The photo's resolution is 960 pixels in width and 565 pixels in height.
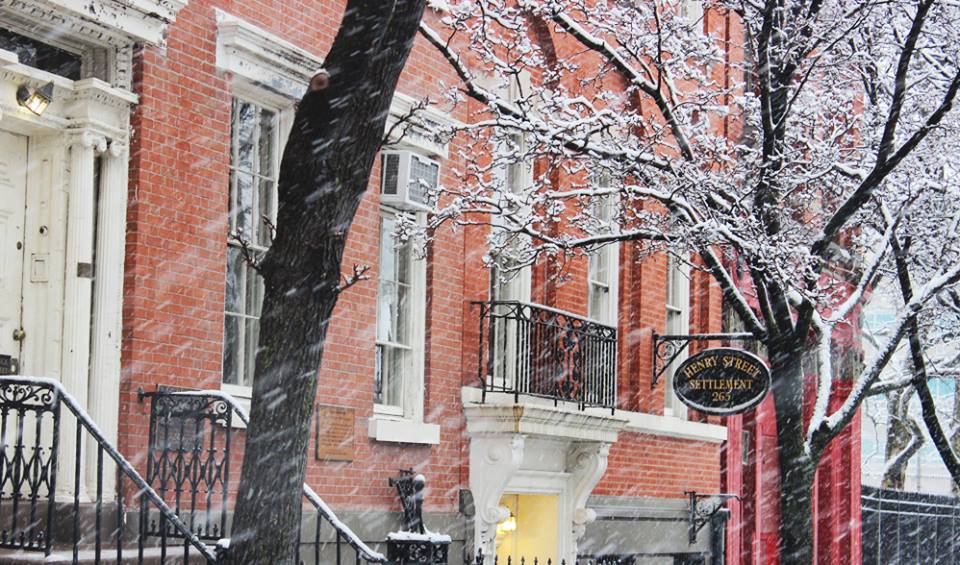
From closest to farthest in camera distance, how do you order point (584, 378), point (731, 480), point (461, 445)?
1. point (461, 445)
2. point (584, 378)
3. point (731, 480)

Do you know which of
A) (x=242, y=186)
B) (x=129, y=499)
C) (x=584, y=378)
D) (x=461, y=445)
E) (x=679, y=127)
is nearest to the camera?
(x=129, y=499)

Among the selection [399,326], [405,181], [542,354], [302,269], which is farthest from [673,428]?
[302,269]

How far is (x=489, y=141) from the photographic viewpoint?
44.7ft

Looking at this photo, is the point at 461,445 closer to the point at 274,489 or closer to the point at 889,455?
the point at 274,489

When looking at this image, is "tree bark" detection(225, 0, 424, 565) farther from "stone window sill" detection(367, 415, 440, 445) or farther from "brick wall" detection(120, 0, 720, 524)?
"stone window sill" detection(367, 415, 440, 445)

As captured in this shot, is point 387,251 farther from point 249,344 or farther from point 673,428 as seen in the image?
point 673,428

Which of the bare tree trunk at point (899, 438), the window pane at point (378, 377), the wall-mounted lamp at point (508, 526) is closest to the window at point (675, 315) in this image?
the wall-mounted lamp at point (508, 526)

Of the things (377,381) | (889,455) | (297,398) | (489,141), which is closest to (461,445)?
(377,381)

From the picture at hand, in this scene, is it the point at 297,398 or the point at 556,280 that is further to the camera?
the point at 556,280

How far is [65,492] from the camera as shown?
31.9 feet

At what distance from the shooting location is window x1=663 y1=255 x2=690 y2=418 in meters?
18.8

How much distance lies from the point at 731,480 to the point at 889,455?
1847 cm

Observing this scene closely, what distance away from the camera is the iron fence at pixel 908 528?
90.1 ft

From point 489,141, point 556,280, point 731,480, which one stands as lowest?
point 731,480
